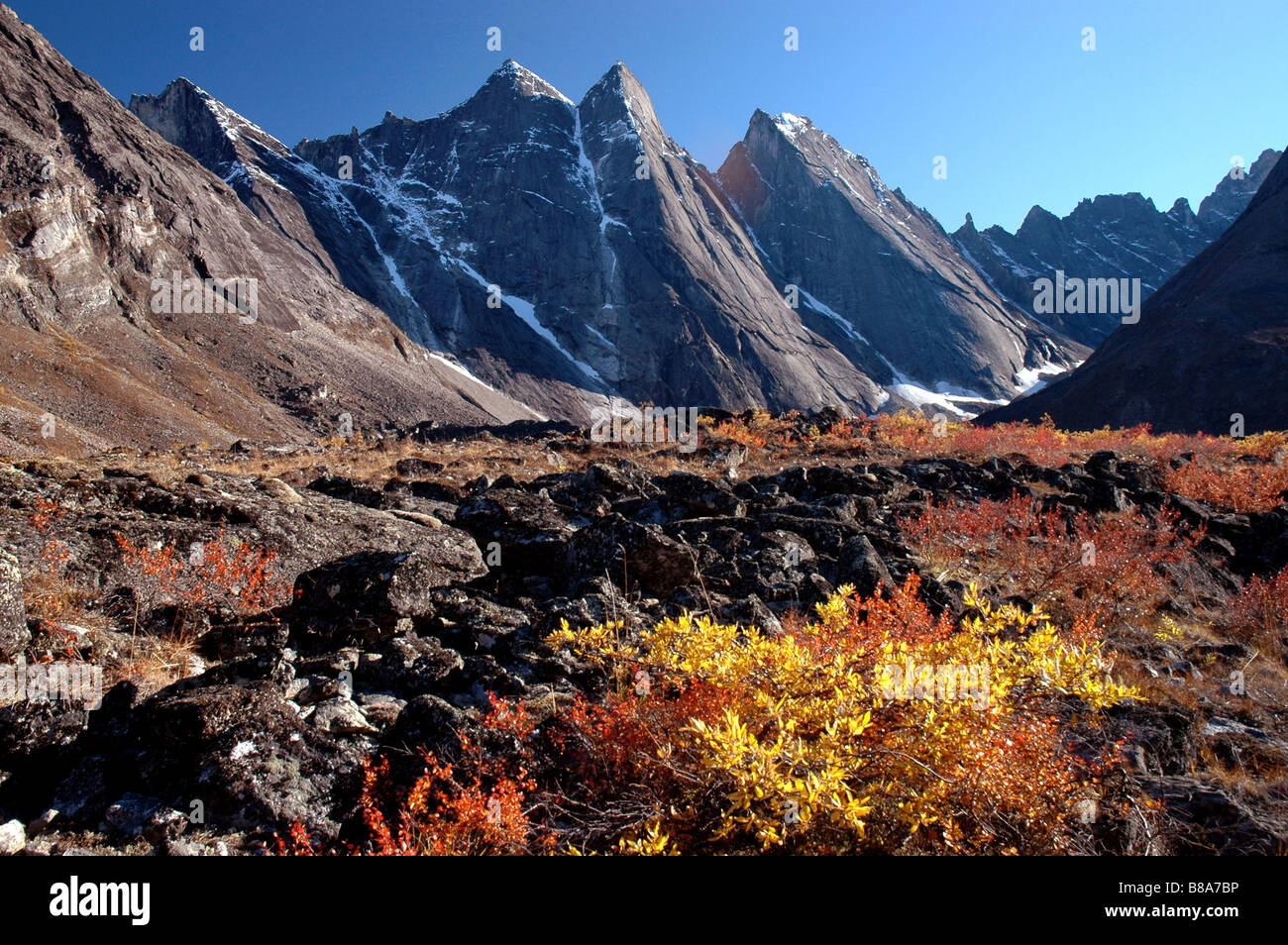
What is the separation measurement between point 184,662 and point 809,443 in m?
16.7

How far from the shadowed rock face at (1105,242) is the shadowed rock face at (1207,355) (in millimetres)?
82525

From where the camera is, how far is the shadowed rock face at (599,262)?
286ft

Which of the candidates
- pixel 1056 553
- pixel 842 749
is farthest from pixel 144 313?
pixel 842 749

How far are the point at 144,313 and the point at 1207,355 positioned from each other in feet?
271

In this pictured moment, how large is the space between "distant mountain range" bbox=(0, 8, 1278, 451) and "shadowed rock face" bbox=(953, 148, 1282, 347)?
0.85 meters

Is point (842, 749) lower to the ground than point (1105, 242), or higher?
lower

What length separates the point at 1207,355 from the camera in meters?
49.4

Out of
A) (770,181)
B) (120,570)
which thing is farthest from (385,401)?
(770,181)

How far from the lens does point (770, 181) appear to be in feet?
432

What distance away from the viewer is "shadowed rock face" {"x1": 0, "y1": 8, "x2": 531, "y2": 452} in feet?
115

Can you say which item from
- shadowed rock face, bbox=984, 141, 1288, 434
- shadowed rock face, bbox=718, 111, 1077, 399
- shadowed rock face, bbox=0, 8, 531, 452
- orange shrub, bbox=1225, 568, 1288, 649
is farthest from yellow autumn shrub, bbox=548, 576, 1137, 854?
shadowed rock face, bbox=718, 111, 1077, 399

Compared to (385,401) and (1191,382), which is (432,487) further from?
(1191,382)

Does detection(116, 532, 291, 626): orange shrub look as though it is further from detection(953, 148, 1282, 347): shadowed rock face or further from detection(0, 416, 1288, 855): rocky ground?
detection(953, 148, 1282, 347): shadowed rock face

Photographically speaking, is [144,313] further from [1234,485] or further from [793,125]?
[793,125]
